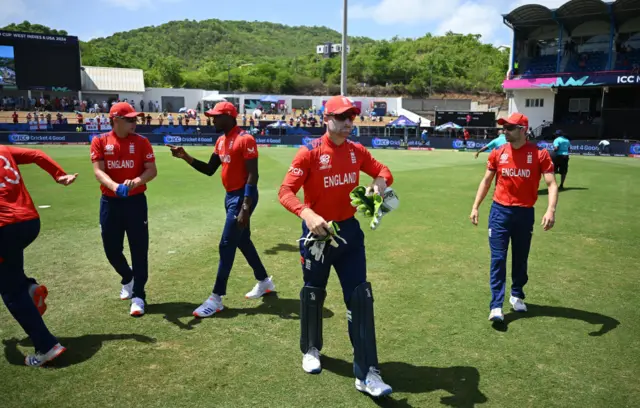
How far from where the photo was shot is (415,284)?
6543 millimetres

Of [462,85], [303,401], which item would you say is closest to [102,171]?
[303,401]

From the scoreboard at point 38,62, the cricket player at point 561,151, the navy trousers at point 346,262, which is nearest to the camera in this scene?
the navy trousers at point 346,262

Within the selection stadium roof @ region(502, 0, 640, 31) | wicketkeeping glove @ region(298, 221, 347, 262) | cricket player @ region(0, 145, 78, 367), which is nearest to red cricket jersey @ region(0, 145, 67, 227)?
cricket player @ region(0, 145, 78, 367)

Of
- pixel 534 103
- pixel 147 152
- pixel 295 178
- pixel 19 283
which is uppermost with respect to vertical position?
pixel 534 103

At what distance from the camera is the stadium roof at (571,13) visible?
36938mm

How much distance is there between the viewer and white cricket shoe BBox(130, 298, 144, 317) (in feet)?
17.8

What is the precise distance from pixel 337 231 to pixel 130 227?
2772 millimetres

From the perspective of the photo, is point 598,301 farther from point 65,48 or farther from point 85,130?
point 65,48

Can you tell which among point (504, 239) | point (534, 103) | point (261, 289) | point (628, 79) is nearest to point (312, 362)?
point (261, 289)

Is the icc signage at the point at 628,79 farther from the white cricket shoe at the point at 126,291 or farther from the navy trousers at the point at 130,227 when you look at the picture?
the white cricket shoe at the point at 126,291

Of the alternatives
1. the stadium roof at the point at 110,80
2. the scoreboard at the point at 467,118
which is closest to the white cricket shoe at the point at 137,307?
the scoreboard at the point at 467,118

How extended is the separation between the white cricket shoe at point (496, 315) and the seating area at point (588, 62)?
4189 centimetres

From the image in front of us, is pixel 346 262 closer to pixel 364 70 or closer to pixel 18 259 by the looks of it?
pixel 18 259

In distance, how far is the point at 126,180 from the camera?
5.36 meters
